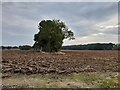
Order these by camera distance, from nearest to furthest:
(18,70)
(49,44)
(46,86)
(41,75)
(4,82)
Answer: (46,86) < (4,82) < (41,75) < (18,70) < (49,44)

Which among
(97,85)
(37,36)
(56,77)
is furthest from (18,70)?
(37,36)

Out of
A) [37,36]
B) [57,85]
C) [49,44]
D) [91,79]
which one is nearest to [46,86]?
[57,85]

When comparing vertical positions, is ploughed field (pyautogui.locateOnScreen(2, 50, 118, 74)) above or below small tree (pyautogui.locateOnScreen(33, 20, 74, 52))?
below

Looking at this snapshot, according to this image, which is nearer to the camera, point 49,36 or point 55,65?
point 55,65

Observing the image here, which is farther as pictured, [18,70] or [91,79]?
[18,70]

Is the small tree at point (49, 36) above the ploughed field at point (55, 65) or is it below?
above

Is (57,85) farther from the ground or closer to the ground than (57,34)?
closer to the ground

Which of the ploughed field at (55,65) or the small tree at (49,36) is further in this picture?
the small tree at (49,36)

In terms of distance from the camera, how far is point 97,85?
31.7 ft

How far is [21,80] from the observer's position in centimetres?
1046

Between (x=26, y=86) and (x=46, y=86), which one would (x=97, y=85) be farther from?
(x=26, y=86)

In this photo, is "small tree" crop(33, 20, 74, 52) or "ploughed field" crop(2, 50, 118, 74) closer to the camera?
"ploughed field" crop(2, 50, 118, 74)

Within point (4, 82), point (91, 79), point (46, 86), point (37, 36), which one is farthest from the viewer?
point (37, 36)

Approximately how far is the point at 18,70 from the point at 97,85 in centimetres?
474
